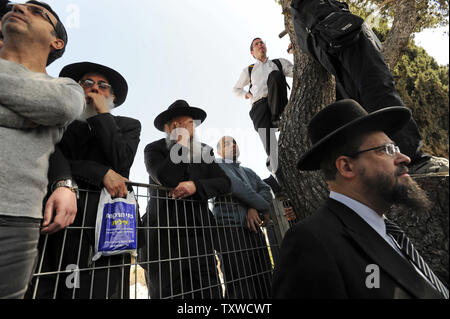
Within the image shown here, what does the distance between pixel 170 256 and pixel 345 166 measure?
63.7 inches

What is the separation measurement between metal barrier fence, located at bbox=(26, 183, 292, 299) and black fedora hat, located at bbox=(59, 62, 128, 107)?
1.16 metres

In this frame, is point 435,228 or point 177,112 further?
point 177,112

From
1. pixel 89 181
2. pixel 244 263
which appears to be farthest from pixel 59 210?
pixel 244 263

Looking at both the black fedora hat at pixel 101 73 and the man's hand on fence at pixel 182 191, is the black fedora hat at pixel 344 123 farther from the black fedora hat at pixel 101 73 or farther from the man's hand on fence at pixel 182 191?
the black fedora hat at pixel 101 73

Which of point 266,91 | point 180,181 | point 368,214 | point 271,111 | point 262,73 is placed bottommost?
point 368,214

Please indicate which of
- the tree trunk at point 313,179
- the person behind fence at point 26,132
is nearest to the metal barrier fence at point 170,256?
the person behind fence at point 26,132

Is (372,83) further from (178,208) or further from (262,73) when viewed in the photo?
(262,73)

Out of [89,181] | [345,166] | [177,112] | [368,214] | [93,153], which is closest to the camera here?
[368,214]

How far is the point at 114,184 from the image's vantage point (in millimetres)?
1804

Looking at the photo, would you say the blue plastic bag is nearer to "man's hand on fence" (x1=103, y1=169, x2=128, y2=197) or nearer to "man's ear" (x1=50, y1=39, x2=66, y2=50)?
"man's hand on fence" (x1=103, y1=169, x2=128, y2=197)

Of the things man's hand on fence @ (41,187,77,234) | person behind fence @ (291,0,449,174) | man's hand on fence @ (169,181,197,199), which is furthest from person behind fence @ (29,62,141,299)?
person behind fence @ (291,0,449,174)
